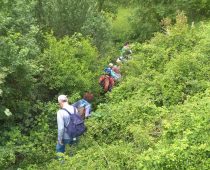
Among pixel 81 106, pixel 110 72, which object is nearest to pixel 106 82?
pixel 110 72

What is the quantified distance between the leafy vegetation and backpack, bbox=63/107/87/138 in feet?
1.26

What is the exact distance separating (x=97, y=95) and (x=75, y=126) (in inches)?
147

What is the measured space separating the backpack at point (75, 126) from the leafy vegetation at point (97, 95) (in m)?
0.38

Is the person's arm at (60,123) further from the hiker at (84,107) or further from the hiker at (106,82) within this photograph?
the hiker at (106,82)

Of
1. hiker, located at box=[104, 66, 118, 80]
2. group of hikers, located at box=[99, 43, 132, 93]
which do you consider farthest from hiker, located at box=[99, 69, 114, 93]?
hiker, located at box=[104, 66, 118, 80]

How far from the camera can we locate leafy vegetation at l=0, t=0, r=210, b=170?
7.04 m

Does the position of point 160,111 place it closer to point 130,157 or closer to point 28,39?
point 130,157

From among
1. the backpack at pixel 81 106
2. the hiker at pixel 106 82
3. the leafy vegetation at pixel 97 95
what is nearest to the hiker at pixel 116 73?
the leafy vegetation at pixel 97 95

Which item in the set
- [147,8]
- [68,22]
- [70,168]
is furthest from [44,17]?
[147,8]

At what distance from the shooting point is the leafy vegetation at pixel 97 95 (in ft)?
23.1

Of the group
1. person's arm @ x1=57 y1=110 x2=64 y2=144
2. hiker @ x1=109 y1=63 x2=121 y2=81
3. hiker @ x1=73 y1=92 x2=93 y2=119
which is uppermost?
person's arm @ x1=57 y1=110 x2=64 y2=144

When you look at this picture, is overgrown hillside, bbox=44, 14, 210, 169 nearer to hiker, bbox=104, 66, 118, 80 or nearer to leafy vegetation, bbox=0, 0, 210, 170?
leafy vegetation, bbox=0, 0, 210, 170

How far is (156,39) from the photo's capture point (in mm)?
12367

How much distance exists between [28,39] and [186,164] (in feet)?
18.2
